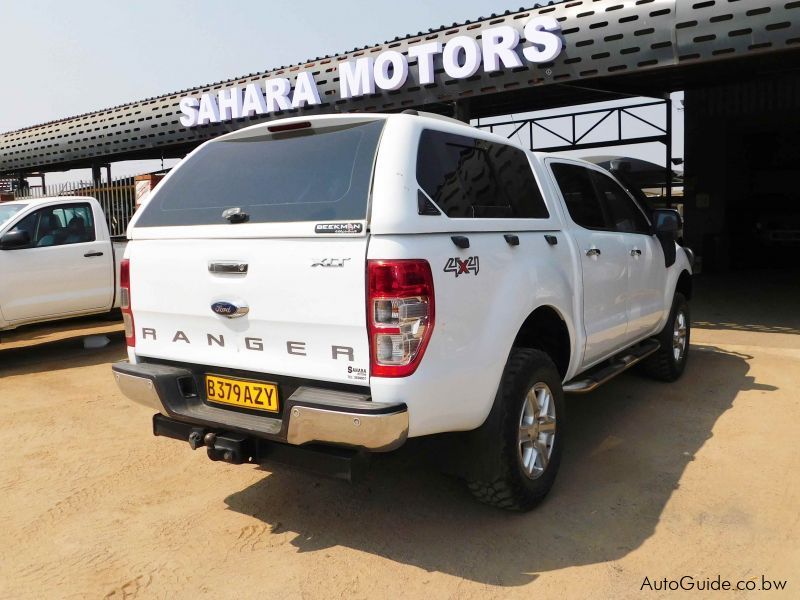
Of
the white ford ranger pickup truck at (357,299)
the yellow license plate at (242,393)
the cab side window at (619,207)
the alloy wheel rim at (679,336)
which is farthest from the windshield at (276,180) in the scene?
the alloy wheel rim at (679,336)

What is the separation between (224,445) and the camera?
308 centimetres

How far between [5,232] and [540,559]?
6675 mm

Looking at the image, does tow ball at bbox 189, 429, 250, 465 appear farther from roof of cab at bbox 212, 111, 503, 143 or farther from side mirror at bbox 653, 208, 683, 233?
side mirror at bbox 653, 208, 683, 233

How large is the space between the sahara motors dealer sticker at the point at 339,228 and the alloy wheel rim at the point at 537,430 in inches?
47.7

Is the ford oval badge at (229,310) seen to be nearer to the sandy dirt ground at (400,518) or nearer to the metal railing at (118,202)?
the sandy dirt ground at (400,518)

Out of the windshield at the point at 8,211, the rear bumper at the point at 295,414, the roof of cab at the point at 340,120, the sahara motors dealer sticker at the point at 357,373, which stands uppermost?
the roof of cab at the point at 340,120

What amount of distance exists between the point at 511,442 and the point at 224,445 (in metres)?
1.31

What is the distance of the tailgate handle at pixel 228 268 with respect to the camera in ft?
9.96

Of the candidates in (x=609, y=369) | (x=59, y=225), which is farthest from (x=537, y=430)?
(x=59, y=225)

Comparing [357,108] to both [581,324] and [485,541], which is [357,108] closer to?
[581,324]

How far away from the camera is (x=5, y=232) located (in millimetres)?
7254

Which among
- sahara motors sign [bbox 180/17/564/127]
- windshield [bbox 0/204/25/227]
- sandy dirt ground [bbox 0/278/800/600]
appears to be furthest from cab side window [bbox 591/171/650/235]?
windshield [bbox 0/204/25/227]

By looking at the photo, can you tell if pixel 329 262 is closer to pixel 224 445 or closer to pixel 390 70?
pixel 224 445

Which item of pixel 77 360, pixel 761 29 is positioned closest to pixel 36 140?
pixel 77 360
